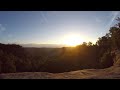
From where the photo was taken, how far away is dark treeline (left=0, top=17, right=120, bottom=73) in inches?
289

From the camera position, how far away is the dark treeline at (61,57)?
7.33 m

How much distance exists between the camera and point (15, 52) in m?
8.34

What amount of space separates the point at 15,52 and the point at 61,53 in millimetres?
1969

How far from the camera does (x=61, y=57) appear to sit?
794cm

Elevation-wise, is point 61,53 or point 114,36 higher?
point 114,36

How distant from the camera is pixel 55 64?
25.0 feet
